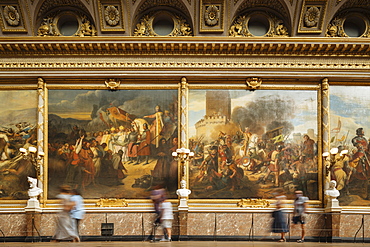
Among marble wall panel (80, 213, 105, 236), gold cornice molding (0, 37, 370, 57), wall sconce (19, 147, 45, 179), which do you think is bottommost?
marble wall panel (80, 213, 105, 236)

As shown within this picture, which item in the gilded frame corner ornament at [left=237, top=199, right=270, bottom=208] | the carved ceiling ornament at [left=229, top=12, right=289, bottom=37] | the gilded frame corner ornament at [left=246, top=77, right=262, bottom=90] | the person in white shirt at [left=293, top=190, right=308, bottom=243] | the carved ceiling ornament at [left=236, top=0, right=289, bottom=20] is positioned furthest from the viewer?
the carved ceiling ornament at [left=229, top=12, right=289, bottom=37]

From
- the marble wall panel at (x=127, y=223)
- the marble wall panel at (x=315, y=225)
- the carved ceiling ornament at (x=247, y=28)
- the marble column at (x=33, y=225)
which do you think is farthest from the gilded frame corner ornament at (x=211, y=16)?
the marble column at (x=33, y=225)

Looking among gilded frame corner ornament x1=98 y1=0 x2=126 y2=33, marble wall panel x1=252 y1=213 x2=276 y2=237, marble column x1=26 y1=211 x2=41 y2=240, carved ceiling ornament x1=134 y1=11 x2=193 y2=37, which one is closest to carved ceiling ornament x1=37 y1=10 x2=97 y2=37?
gilded frame corner ornament x1=98 y1=0 x2=126 y2=33

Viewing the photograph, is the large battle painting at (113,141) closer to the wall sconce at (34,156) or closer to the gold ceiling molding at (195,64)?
the wall sconce at (34,156)

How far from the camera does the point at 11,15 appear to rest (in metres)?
18.9

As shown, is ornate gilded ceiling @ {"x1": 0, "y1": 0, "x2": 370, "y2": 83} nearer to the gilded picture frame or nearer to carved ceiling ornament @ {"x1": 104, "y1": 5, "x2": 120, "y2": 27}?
carved ceiling ornament @ {"x1": 104, "y1": 5, "x2": 120, "y2": 27}

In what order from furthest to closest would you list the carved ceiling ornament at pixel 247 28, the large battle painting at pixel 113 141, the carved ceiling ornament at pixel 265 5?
the carved ceiling ornament at pixel 247 28
the carved ceiling ornament at pixel 265 5
the large battle painting at pixel 113 141

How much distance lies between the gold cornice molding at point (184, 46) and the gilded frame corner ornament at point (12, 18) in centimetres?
46

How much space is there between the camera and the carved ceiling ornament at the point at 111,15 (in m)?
18.8

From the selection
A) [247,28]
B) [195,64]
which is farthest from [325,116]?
[195,64]

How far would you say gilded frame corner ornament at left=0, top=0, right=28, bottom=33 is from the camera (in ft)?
61.7

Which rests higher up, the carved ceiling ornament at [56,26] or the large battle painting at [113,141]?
Result: the carved ceiling ornament at [56,26]

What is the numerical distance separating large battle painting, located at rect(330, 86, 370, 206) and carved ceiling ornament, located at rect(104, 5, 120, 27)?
9.04 meters

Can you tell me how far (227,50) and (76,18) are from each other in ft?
20.4
